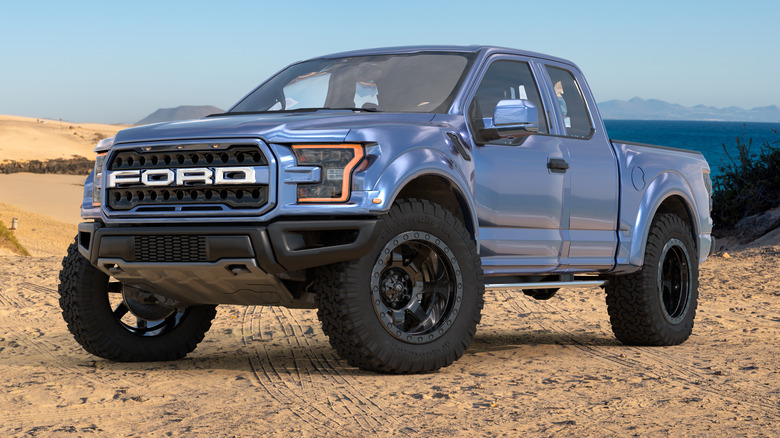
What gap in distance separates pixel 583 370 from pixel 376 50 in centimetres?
266

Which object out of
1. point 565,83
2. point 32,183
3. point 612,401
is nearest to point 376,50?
point 565,83

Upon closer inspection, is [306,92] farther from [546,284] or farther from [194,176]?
[546,284]

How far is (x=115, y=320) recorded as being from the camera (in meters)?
6.62

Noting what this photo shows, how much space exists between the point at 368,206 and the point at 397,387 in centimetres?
99

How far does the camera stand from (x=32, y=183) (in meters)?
46.0

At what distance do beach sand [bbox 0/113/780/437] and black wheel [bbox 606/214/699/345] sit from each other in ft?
0.57

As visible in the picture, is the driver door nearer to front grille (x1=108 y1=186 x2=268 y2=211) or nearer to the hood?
the hood

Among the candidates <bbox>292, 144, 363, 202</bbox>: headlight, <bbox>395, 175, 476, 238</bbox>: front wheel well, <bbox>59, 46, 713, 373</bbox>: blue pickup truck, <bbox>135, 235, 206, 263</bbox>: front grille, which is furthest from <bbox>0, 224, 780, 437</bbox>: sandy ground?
<bbox>292, 144, 363, 202</bbox>: headlight

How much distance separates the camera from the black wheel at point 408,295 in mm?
5555

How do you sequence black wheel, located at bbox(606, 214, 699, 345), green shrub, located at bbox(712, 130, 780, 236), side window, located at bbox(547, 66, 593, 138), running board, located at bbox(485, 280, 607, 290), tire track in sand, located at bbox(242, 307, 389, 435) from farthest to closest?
green shrub, located at bbox(712, 130, 780, 236) < black wheel, located at bbox(606, 214, 699, 345) < side window, located at bbox(547, 66, 593, 138) < running board, located at bbox(485, 280, 607, 290) < tire track in sand, located at bbox(242, 307, 389, 435)

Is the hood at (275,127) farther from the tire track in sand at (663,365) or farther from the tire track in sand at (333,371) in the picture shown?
the tire track in sand at (663,365)

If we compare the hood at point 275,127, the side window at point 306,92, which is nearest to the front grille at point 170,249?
the hood at point 275,127

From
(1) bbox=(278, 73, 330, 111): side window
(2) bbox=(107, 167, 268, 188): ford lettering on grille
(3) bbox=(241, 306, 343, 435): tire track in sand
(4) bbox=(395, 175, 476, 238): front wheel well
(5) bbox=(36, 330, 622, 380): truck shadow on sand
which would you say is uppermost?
(1) bbox=(278, 73, 330, 111): side window

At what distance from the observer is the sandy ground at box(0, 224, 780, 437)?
4664mm
